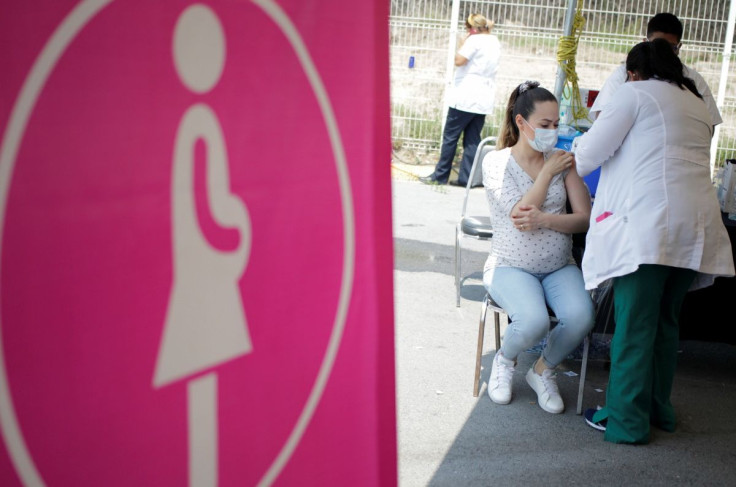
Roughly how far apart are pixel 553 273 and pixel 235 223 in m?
3.14

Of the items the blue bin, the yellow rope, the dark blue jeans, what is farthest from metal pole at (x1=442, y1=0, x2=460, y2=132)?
the blue bin

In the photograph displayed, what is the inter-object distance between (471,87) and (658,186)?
638cm

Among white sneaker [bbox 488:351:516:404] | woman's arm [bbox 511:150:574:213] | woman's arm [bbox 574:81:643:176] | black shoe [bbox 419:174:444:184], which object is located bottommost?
black shoe [bbox 419:174:444:184]

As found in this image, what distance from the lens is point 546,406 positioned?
3924 mm

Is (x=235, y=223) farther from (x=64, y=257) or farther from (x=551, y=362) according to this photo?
(x=551, y=362)

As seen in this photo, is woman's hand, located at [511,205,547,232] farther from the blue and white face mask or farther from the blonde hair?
the blonde hair

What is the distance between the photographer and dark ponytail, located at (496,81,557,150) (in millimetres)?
3896

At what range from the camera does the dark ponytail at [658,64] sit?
11.3 feet

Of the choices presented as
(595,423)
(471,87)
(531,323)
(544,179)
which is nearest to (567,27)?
(544,179)

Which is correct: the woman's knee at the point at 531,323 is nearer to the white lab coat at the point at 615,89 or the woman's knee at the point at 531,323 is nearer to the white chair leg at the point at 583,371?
the white chair leg at the point at 583,371

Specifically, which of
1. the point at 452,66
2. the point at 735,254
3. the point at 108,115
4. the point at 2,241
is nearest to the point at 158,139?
the point at 108,115

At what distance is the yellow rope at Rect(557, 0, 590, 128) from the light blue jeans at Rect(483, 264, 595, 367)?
165 cm

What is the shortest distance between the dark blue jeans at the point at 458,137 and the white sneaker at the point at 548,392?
18.8 feet

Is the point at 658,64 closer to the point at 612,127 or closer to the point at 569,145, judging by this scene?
the point at 612,127
